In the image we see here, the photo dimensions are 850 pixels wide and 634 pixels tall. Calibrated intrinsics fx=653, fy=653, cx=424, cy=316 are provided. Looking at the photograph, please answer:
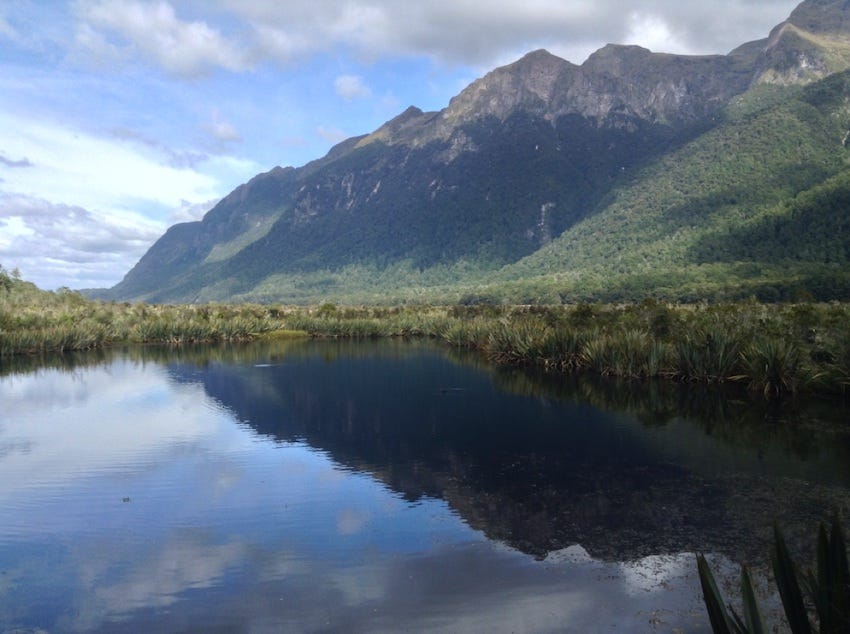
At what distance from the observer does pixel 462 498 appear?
11.1m

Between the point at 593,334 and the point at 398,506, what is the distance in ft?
63.5

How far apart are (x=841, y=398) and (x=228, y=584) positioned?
1922 centimetres

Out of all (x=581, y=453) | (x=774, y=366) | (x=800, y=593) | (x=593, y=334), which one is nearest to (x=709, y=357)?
(x=774, y=366)

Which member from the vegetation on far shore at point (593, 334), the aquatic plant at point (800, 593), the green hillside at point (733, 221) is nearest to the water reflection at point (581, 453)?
the vegetation on far shore at point (593, 334)

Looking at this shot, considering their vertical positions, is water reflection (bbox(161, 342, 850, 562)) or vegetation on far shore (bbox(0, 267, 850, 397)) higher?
vegetation on far shore (bbox(0, 267, 850, 397))

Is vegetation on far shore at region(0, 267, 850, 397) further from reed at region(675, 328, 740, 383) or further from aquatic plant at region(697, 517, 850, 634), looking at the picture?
aquatic plant at region(697, 517, 850, 634)

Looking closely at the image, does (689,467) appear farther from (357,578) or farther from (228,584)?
(228,584)

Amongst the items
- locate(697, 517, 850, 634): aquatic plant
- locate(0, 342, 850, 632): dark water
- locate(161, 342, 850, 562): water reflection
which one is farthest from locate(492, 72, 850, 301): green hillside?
locate(697, 517, 850, 634): aquatic plant

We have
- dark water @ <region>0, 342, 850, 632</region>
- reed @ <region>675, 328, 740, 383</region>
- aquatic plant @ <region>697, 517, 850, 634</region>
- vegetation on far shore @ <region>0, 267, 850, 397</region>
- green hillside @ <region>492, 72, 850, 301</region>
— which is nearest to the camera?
aquatic plant @ <region>697, 517, 850, 634</region>

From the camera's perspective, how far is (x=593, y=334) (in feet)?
92.7

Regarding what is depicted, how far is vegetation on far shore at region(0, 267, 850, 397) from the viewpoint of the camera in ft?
68.3

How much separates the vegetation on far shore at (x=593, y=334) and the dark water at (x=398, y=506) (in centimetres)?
189

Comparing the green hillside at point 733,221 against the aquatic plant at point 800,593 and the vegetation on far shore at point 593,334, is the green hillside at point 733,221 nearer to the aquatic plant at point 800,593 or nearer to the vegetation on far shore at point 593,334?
the vegetation on far shore at point 593,334

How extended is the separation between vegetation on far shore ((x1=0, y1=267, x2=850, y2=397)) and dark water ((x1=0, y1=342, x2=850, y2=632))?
1.89m
